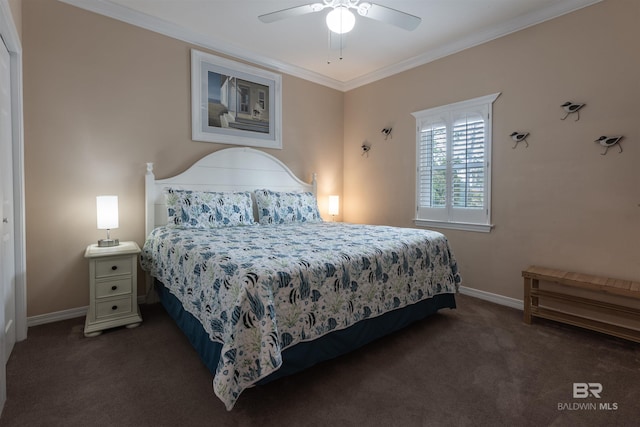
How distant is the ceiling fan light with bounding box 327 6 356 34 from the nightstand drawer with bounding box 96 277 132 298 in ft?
8.42

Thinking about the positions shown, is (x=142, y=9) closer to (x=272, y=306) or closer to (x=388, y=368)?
(x=272, y=306)

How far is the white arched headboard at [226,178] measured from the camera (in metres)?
3.19

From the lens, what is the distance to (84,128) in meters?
2.87

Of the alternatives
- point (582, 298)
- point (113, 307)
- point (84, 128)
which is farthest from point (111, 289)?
point (582, 298)

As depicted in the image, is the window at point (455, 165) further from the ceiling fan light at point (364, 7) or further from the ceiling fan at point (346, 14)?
the ceiling fan light at point (364, 7)

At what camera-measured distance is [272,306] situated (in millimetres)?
1580

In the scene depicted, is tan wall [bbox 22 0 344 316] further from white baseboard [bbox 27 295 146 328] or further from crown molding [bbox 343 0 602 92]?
crown molding [bbox 343 0 602 92]

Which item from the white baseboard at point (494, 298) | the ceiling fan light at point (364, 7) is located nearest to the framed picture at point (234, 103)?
the ceiling fan light at point (364, 7)

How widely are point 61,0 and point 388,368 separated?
3.88 metres

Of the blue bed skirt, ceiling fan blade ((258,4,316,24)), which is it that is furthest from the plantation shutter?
ceiling fan blade ((258,4,316,24))

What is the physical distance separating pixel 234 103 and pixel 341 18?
6.25ft

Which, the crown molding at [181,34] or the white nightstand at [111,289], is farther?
the crown molding at [181,34]

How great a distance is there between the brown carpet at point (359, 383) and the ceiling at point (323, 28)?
9.29ft

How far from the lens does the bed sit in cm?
154
